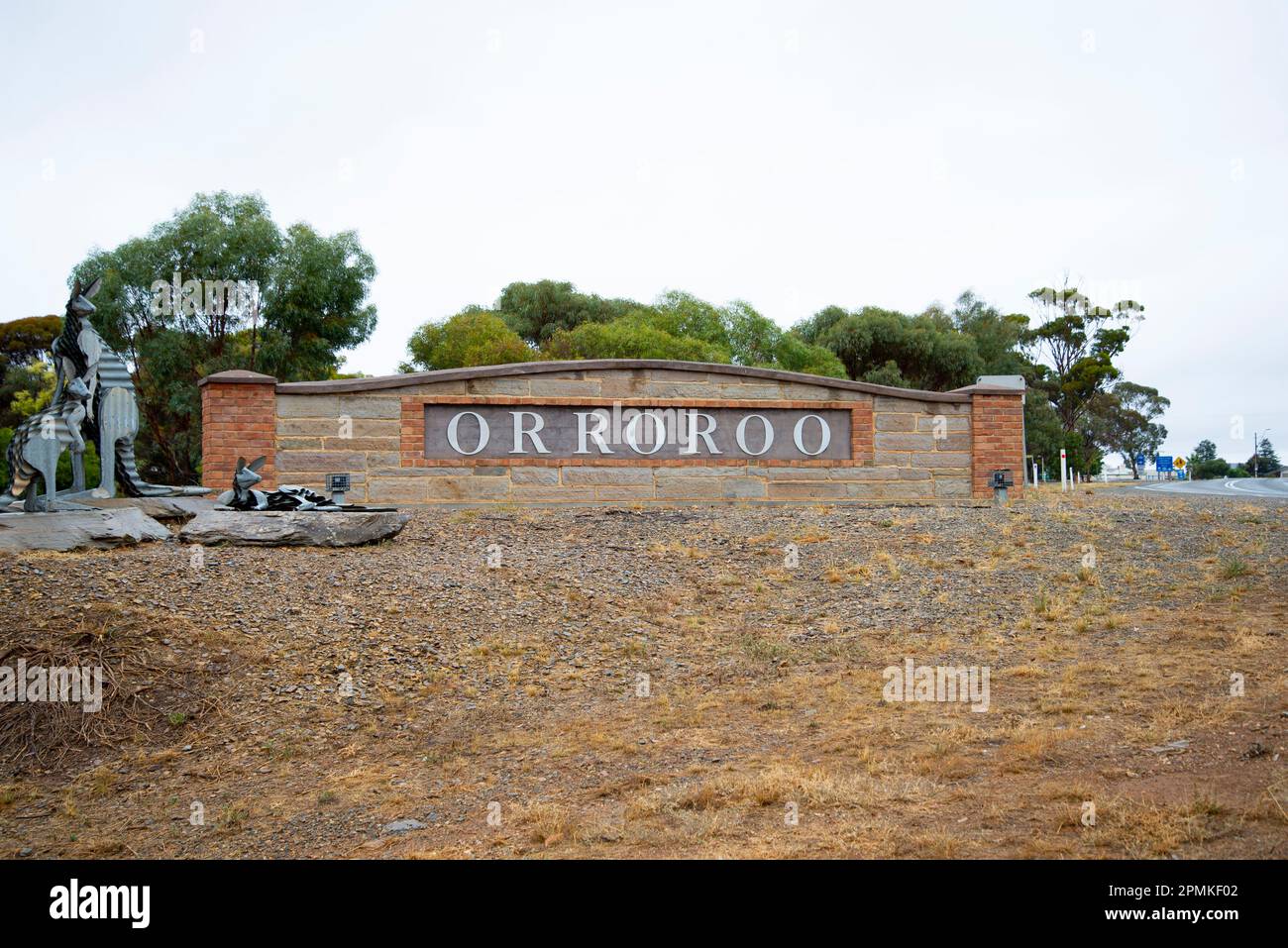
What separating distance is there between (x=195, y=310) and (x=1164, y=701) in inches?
1268

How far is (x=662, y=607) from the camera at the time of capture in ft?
31.6

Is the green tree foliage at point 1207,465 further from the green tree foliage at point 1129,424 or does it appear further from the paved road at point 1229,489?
the paved road at point 1229,489

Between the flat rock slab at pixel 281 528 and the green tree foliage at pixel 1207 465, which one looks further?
the green tree foliage at pixel 1207 465

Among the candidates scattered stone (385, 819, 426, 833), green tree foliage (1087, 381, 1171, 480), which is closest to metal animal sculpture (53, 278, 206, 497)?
scattered stone (385, 819, 426, 833)

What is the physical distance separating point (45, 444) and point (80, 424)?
0.63 metres

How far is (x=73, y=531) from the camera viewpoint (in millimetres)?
9836

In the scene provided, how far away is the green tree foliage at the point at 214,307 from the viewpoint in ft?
106

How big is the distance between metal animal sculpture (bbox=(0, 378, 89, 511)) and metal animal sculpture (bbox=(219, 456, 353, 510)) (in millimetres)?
1660

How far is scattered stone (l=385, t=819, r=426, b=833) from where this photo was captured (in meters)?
5.45

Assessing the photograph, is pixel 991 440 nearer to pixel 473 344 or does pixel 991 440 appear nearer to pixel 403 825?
pixel 403 825

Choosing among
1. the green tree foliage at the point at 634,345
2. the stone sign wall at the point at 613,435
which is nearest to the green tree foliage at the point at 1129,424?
the green tree foliage at the point at 634,345

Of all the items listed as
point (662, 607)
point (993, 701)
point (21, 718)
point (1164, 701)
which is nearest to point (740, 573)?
point (662, 607)

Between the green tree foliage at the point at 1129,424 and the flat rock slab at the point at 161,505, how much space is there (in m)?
60.8
